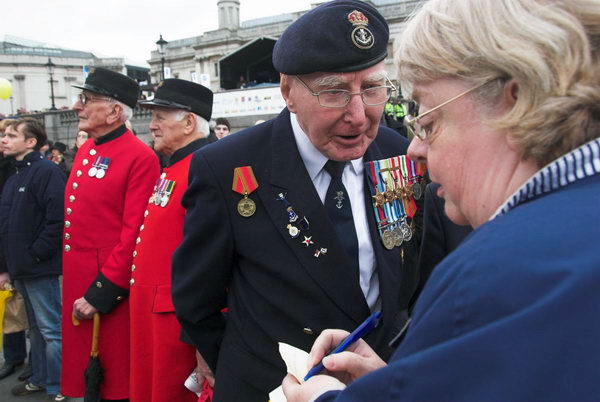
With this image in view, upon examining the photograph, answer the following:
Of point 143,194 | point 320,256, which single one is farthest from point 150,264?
point 320,256

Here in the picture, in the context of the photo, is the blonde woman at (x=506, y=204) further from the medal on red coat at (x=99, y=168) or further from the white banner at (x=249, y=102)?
the white banner at (x=249, y=102)

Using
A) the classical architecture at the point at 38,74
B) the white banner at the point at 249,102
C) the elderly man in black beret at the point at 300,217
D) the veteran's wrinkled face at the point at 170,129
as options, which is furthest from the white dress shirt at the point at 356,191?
the classical architecture at the point at 38,74

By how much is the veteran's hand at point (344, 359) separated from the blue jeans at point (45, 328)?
394 cm

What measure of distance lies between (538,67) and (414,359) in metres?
0.55

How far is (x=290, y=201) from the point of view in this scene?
1.96 m

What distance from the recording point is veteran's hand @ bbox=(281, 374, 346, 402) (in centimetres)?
120

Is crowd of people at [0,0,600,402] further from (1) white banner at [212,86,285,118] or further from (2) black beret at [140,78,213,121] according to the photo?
(1) white banner at [212,86,285,118]

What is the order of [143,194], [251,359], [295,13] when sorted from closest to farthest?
[251,359]
[143,194]
[295,13]

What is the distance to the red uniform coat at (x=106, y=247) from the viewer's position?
3383 millimetres

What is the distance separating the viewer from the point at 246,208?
1997 mm

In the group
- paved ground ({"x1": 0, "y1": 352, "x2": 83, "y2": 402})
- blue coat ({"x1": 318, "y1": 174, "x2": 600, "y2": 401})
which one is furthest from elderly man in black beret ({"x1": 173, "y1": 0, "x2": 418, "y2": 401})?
paved ground ({"x1": 0, "y1": 352, "x2": 83, "y2": 402})

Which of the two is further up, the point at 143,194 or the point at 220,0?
the point at 220,0

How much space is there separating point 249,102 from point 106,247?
13.8m

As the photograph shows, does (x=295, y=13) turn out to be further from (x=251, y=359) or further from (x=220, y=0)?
(x=251, y=359)
